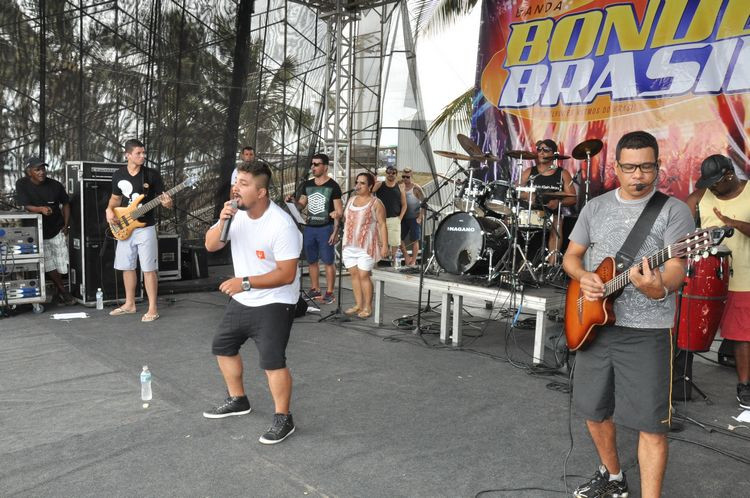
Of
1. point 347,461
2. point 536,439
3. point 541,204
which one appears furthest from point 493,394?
point 541,204

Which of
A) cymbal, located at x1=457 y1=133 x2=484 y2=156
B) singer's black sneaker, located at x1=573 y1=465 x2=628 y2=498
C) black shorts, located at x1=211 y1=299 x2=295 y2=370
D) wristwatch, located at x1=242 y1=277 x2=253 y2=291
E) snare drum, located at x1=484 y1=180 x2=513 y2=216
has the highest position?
cymbal, located at x1=457 y1=133 x2=484 y2=156

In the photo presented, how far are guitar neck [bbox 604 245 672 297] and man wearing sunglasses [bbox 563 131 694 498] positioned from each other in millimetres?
35

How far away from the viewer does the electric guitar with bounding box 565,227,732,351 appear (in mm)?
2412

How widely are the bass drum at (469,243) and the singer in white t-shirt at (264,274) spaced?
9.66 ft

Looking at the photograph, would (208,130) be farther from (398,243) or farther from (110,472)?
(110,472)

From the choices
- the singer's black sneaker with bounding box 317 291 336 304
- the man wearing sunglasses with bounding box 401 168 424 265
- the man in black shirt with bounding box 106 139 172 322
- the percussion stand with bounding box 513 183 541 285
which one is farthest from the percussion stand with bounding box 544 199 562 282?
the man wearing sunglasses with bounding box 401 168 424 265

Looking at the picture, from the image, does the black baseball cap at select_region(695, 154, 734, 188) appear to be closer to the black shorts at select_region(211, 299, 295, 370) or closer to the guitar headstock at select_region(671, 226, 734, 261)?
the guitar headstock at select_region(671, 226, 734, 261)

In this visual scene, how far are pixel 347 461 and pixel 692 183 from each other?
5565mm

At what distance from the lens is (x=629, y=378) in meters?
2.74

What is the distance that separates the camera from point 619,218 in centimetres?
280

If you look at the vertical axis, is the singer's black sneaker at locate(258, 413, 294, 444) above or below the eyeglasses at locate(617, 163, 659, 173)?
below

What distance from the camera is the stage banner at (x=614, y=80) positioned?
6.80 metres

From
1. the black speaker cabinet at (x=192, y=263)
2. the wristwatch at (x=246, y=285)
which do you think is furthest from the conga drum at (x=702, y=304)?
the black speaker cabinet at (x=192, y=263)

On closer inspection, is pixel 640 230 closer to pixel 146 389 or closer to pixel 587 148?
pixel 146 389
